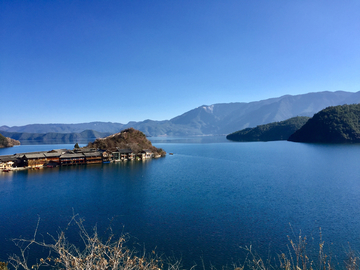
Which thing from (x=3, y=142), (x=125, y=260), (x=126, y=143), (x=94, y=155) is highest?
(x=3, y=142)

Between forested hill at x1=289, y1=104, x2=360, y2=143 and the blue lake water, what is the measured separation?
260 ft

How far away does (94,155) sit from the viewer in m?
56.7

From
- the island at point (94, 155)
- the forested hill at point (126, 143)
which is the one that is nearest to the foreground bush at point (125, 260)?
the island at point (94, 155)

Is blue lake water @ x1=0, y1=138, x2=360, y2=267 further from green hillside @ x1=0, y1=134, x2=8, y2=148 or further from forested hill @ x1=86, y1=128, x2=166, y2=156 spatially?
green hillside @ x1=0, y1=134, x2=8, y2=148

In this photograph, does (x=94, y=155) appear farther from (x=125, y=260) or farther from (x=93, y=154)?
(x=125, y=260)

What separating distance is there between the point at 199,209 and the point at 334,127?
11339 cm

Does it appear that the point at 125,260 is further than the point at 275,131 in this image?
No

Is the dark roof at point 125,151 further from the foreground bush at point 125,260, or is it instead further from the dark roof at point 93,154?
the foreground bush at point 125,260

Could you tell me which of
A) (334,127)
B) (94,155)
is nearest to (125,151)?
(94,155)

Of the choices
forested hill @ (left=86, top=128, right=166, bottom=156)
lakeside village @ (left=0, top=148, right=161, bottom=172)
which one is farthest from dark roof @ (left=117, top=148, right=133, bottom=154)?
forested hill @ (left=86, top=128, right=166, bottom=156)

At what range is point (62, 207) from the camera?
23000mm

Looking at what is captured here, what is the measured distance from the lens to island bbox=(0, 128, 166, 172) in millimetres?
49812

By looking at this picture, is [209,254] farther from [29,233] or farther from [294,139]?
[294,139]

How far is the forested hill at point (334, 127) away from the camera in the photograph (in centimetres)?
9850
